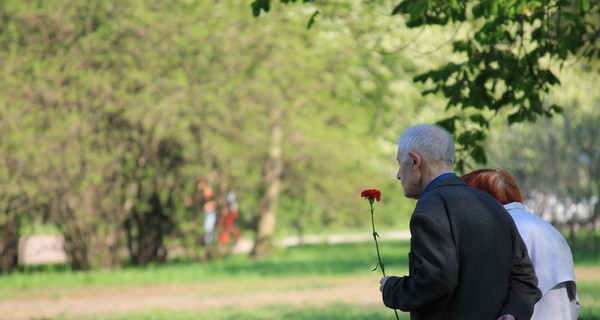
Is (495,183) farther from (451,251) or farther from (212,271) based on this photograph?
(212,271)

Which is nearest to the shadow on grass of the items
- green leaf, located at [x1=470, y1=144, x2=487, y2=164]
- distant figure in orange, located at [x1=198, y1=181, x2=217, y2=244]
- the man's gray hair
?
distant figure in orange, located at [x1=198, y1=181, x2=217, y2=244]

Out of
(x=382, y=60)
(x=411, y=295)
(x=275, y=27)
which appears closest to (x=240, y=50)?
(x=275, y=27)

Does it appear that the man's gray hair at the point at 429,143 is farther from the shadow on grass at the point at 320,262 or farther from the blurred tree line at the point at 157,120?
the shadow on grass at the point at 320,262

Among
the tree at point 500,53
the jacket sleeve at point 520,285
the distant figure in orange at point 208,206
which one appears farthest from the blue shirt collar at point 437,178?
the distant figure in orange at point 208,206

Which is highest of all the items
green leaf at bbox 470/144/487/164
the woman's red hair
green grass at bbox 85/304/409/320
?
the woman's red hair

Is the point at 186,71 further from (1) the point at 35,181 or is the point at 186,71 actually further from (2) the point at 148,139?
(1) the point at 35,181

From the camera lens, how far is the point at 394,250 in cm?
2897

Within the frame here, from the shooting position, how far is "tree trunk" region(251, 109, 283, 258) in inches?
928

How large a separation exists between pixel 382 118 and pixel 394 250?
3530 mm

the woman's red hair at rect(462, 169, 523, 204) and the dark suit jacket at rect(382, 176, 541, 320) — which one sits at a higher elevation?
the woman's red hair at rect(462, 169, 523, 204)

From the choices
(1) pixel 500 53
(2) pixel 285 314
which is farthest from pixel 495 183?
(2) pixel 285 314

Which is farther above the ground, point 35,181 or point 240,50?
point 240,50

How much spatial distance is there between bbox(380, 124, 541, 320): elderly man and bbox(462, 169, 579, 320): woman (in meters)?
0.52

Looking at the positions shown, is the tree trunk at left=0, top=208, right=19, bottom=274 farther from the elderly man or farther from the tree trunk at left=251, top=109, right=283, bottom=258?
the elderly man
